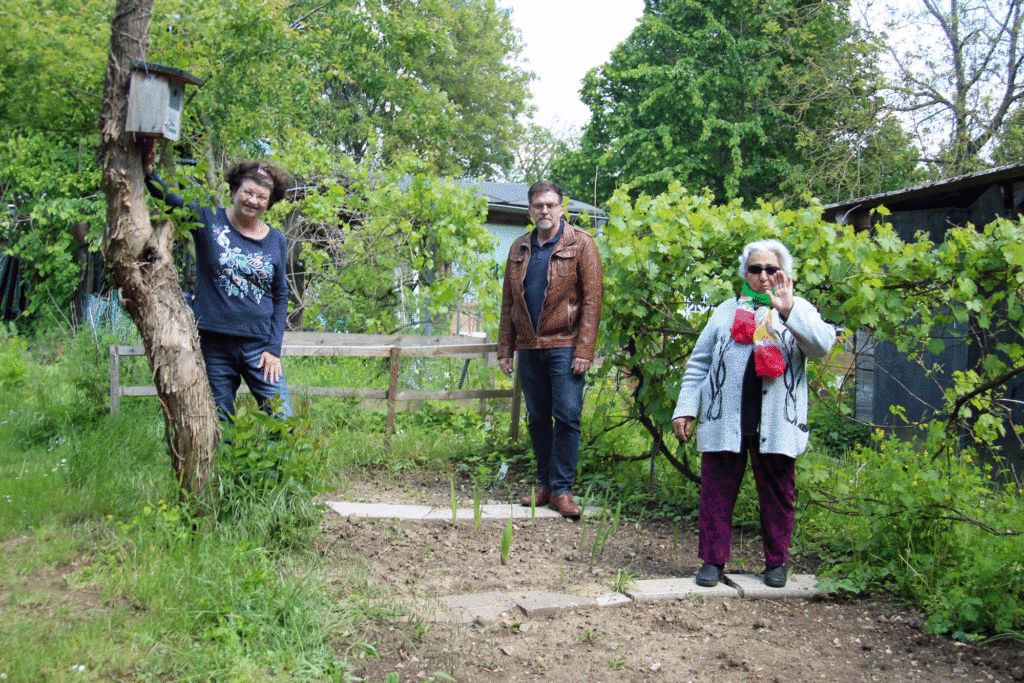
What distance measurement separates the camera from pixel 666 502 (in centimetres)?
452

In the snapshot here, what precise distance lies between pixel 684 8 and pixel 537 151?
1190 cm

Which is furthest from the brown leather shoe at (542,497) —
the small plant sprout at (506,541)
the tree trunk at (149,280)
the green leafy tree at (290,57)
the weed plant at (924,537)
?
the green leafy tree at (290,57)

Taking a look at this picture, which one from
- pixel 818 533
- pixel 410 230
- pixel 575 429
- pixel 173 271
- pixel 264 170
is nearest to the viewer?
pixel 173 271

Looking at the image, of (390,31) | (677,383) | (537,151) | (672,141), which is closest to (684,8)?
(672,141)

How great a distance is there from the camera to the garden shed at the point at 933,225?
6055mm

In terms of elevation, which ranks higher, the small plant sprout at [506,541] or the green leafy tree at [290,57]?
the green leafy tree at [290,57]

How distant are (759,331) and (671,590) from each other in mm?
1182

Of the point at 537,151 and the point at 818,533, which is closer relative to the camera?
the point at 818,533

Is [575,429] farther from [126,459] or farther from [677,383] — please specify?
[126,459]

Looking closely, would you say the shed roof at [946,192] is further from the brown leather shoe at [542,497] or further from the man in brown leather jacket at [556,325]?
the brown leather shoe at [542,497]

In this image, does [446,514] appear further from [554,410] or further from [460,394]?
[460,394]

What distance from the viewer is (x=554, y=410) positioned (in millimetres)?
4309

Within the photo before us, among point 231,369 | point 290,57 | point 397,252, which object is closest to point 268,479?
point 231,369

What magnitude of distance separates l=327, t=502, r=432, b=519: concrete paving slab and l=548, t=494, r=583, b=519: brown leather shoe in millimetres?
498
